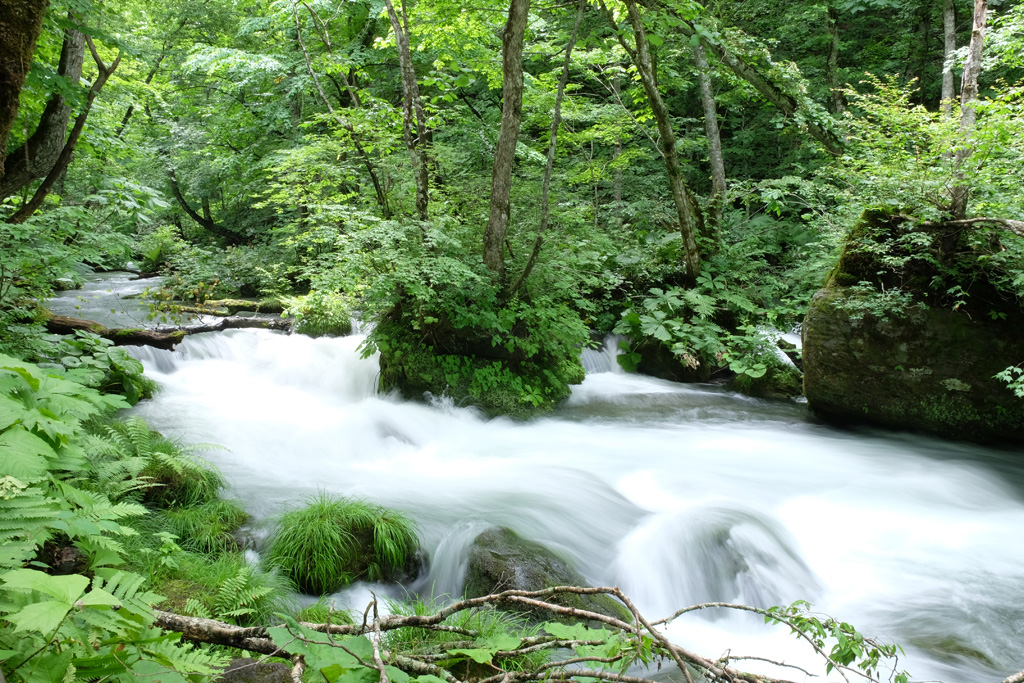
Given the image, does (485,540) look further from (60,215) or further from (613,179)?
(613,179)

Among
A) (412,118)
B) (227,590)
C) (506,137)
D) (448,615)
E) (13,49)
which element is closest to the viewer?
(448,615)

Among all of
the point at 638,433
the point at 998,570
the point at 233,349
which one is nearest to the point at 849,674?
the point at 998,570

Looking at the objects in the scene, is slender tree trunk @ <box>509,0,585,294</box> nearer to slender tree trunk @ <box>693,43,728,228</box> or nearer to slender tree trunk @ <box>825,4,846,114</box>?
slender tree trunk @ <box>693,43,728,228</box>

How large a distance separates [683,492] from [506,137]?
14.8ft

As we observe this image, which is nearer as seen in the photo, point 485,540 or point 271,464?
point 485,540

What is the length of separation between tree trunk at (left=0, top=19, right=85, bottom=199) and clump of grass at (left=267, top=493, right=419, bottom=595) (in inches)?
157

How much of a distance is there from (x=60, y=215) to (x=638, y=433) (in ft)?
21.2

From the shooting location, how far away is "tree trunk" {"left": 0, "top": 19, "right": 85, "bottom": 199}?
5.07 metres

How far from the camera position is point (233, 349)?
9336 mm

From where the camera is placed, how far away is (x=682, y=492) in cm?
548

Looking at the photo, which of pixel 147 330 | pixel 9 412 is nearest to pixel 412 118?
A: pixel 147 330

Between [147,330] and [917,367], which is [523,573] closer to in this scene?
[917,367]

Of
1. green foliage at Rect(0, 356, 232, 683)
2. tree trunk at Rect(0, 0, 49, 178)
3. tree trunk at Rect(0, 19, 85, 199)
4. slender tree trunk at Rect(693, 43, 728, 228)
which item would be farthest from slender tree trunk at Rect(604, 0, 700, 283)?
green foliage at Rect(0, 356, 232, 683)

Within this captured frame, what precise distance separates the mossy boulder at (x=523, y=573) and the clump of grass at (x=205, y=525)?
1.67 meters
